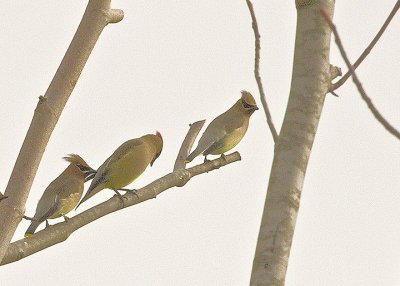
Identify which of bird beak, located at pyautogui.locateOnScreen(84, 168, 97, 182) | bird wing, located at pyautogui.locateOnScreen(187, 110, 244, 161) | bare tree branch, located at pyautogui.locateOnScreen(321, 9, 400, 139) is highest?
bird wing, located at pyautogui.locateOnScreen(187, 110, 244, 161)

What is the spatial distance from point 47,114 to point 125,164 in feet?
13.7

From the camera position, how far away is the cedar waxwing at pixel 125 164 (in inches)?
262

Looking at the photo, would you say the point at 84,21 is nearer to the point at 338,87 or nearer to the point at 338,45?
the point at 338,87

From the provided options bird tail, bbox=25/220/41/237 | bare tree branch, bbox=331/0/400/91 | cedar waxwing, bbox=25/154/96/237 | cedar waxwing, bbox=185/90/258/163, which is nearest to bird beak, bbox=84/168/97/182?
cedar waxwing, bbox=25/154/96/237

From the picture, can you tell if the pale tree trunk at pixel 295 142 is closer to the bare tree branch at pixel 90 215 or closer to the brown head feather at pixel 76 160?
the bare tree branch at pixel 90 215

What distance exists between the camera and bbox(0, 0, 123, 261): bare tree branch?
8.56 feet

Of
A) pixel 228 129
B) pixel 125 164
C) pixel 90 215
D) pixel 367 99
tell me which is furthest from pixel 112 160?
pixel 367 99

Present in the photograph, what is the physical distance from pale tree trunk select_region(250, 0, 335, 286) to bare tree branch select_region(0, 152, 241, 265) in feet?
5.72

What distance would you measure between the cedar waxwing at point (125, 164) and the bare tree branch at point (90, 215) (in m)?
1.59

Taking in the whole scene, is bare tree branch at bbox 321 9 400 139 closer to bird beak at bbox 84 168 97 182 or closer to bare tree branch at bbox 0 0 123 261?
bare tree branch at bbox 0 0 123 261

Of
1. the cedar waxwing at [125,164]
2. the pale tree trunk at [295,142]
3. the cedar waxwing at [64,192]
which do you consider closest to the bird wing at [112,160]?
the cedar waxwing at [125,164]

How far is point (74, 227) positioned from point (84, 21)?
1413 millimetres

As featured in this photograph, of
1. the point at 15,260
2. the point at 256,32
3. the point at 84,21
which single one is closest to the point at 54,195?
the point at 15,260

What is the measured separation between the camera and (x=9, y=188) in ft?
8.66
